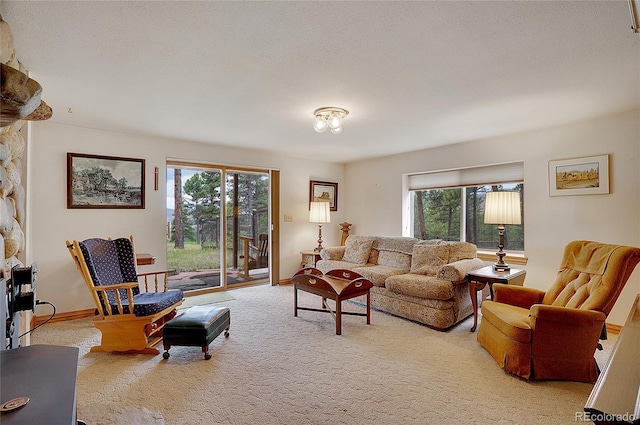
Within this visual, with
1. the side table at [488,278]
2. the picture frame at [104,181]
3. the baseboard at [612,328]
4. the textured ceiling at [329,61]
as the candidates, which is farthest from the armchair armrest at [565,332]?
the picture frame at [104,181]

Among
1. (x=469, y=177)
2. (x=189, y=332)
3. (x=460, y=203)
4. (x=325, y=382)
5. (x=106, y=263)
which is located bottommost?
(x=325, y=382)

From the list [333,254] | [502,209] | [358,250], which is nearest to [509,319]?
[502,209]

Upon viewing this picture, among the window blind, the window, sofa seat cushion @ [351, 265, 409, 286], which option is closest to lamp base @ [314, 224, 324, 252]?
sofa seat cushion @ [351, 265, 409, 286]

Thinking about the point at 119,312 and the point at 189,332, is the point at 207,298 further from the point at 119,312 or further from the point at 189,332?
the point at 189,332

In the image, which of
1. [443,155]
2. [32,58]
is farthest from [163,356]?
[443,155]

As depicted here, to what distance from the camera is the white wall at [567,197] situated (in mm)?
3188

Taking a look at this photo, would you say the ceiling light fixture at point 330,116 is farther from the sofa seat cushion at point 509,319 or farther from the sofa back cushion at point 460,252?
the sofa seat cushion at point 509,319

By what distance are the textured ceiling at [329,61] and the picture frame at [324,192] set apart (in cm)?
236

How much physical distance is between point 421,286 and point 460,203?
6.32 feet

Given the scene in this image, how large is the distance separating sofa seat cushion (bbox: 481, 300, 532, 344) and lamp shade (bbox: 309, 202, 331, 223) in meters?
3.06

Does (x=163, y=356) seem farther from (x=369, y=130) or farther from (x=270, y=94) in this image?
(x=369, y=130)

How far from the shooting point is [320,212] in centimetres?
548

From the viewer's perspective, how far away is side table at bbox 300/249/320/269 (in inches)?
212

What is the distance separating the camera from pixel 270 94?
2.76 m
